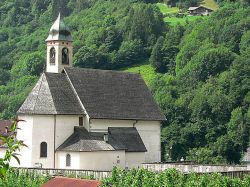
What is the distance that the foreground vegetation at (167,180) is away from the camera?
30.1 metres

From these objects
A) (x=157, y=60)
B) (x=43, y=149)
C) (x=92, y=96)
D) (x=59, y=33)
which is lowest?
(x=43, y=149)

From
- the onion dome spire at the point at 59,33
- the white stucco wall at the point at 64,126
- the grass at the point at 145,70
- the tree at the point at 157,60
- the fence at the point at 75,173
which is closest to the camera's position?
the fence at the point at 75,173

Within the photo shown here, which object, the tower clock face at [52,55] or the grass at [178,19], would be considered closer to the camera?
the tower clock face at [52,55]

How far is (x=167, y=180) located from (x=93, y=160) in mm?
17658

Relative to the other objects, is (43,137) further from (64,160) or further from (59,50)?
(59,50)

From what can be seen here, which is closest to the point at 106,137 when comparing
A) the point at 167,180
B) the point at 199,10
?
the point at 167,180

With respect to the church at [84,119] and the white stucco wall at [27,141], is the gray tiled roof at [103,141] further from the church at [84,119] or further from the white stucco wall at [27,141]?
the white stucco wall at [27,141]

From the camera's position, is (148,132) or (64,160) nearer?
(64,160)

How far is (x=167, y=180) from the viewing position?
3303 centimetres

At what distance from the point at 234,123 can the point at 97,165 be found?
35.4 m

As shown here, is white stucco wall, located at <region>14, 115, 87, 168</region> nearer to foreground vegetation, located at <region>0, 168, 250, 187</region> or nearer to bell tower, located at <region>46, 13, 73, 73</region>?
bell tower, located at <region>46, 13, 73, 73</region>

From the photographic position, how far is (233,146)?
260 ft

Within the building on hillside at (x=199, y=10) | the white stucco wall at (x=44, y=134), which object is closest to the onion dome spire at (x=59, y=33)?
Answer: the white stucco wall at (x=44, y=134)

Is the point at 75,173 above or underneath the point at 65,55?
underneath
